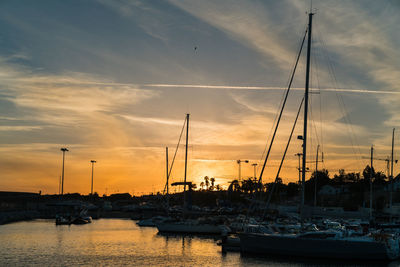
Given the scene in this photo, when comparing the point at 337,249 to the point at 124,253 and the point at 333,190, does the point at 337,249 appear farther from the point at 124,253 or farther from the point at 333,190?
the point at 333,190


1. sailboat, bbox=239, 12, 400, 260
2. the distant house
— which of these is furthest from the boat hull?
the distant house

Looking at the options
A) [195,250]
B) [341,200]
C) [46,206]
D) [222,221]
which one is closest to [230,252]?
[195,250]

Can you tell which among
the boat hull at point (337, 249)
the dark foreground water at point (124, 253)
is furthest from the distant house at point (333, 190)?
the boat hull at point (337, 249)

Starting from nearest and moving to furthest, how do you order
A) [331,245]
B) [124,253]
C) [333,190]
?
Result: [331,245] → [124,253] → [333,190]

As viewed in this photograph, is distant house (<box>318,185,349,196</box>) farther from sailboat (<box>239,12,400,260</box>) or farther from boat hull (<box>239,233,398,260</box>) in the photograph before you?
boat hull (<box>239,233,398,260</box>)

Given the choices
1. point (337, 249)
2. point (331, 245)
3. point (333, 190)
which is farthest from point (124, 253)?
point (333, 190)

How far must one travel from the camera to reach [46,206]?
174 m

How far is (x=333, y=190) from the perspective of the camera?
171500 millimetres

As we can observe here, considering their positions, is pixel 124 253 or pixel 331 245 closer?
pixel 331 245

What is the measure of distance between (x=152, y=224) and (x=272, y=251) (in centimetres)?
5781

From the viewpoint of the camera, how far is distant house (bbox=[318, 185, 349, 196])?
168 meters

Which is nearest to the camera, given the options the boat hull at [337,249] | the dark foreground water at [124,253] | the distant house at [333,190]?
the boat hull at [337,249]

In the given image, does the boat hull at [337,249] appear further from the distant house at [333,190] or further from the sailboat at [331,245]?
the distant house at [333,190]

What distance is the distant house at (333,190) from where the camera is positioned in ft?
552
